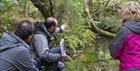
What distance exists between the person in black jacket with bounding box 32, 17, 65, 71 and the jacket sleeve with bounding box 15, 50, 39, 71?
1027 mm

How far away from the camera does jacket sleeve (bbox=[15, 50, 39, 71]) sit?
12.4 feet

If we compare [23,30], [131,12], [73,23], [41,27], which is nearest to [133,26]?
[131,12]

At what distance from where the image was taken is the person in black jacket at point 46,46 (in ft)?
16.2

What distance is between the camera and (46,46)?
496cm

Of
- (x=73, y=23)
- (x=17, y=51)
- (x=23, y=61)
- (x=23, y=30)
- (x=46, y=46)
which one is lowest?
(x=73, y=23)

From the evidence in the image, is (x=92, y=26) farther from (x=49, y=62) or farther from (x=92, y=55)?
(x=49, y=62)

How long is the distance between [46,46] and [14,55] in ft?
4.07

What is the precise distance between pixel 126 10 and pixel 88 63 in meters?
4.77

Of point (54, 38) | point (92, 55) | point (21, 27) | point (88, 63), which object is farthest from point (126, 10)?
point (92, 55)

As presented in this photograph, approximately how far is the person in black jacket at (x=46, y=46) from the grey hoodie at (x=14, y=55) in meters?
1.08

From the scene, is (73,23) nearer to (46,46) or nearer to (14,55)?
(46,46)

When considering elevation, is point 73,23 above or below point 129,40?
below

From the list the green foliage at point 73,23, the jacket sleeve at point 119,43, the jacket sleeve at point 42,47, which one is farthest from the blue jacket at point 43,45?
the green foliage at point 73,23

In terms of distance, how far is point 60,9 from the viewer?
726 centimetres
